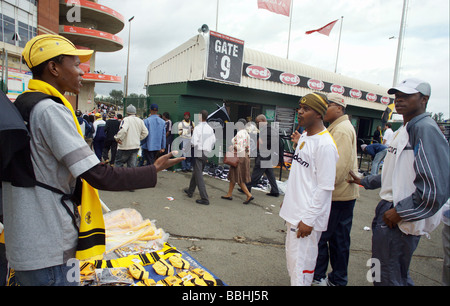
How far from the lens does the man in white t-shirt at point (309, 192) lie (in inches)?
92.1

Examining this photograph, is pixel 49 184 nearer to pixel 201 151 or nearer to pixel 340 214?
pixel 340 214

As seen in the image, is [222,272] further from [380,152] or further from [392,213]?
[380,152]

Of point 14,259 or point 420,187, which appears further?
point 420,187

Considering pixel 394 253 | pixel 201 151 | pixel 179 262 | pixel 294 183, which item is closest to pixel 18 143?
pixel 294 183

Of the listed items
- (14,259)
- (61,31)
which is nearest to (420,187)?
(14,259)

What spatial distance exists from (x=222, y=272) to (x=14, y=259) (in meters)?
2.47

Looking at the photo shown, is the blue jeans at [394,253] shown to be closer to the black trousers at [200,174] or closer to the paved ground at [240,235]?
the paved ground at [240,235]

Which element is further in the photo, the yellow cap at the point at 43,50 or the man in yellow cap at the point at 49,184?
the yellow cap at the point at 43,50

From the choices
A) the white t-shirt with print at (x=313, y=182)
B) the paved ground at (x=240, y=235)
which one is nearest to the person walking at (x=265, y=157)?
the paved ground at (x=240, y=235)

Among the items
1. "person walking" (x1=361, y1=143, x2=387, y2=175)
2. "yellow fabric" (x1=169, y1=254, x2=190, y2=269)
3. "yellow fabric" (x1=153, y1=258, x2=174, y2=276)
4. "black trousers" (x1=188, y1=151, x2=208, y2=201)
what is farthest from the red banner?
"yellow fabric" (x1=153, y1=258, x2=174, y2=276)

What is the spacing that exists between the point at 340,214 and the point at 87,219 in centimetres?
269

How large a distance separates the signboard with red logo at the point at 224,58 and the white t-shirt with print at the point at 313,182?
7.51 m

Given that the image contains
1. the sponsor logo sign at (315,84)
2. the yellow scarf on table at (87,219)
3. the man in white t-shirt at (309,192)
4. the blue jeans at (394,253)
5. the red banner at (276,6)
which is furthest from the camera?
the sponsor logo sign at (315,84)
